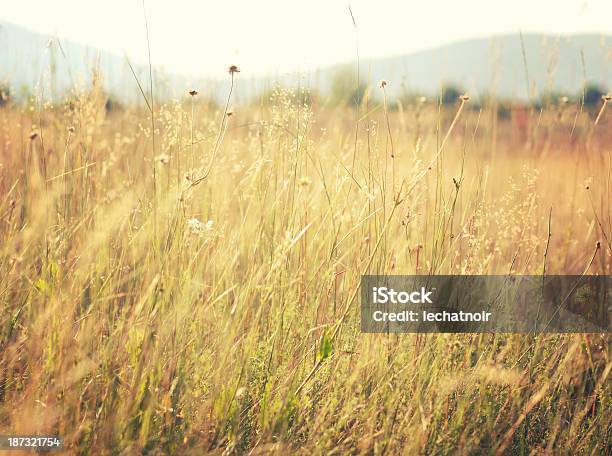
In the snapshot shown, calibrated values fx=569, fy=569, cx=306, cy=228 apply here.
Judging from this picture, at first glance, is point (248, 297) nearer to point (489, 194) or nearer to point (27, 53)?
point (489, 194)

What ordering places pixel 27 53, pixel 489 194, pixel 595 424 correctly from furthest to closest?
pixel 27 53
pixel 489 194
pixel 595 424

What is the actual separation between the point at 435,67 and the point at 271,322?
106 cm

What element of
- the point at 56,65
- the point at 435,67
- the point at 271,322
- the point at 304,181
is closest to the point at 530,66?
the point at 435,67

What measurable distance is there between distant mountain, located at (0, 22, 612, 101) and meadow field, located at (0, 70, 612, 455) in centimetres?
9

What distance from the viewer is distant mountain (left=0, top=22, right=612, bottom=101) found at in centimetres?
170

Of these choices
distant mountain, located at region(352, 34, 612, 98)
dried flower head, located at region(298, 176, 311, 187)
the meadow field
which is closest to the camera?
the meadow field

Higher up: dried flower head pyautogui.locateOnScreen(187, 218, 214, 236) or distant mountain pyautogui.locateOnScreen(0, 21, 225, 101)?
distant mountain pyautogui.locateOnScreen(0, 21, 225, 101)

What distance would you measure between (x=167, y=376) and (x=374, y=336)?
495 millimetres

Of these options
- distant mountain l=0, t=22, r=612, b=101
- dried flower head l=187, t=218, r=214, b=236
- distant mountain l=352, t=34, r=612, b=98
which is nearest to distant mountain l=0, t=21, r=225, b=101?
distant mountain l=0, t=22, r=612, b=101

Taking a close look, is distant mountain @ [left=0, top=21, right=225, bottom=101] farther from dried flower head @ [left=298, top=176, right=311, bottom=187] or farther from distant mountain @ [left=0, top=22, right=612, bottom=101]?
dried flower head @ [left=298, top=176, right=311, bottom=187]

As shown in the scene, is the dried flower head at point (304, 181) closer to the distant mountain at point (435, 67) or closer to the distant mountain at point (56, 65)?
the distant mountain at point (435, 67)

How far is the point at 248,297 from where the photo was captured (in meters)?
1.40

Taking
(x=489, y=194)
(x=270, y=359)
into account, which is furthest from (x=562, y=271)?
(x=270, y=359)

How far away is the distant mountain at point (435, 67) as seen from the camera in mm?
1704
